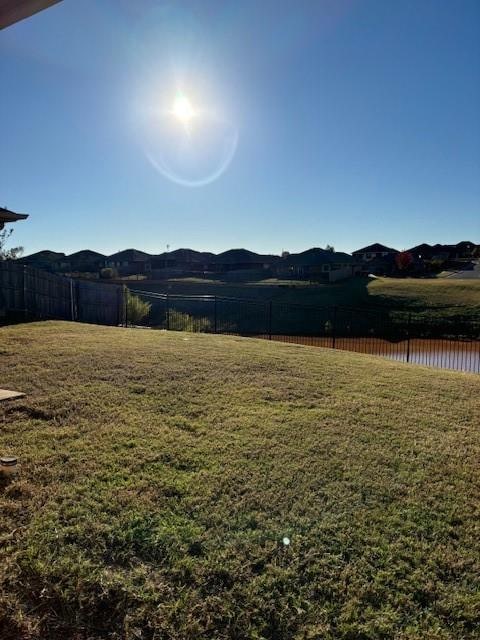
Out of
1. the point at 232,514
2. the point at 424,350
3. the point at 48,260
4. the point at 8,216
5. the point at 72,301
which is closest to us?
the point at 232,514

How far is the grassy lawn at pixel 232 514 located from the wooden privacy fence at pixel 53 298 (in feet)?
22.8

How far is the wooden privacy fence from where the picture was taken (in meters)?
11.2

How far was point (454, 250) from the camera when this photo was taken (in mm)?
65500

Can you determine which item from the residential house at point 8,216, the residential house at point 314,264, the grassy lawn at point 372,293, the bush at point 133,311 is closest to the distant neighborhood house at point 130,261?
the residential house at point 314,264

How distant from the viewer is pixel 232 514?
281cm

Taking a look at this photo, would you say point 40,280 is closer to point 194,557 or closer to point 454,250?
point 194,557

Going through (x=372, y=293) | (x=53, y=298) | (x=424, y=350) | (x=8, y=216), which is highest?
(x=8, y=216)

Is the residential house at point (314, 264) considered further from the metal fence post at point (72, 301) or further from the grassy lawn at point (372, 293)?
the metal fence post at point (72, 301)

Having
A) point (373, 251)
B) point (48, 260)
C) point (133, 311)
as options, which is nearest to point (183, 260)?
point (48, 260)

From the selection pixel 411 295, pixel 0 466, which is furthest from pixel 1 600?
pixel 411 295

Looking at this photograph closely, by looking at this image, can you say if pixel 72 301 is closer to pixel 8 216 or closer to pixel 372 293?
pixel 8 216

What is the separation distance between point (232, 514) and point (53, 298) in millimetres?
11704

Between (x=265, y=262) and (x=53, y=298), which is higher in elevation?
(x=265, y=262)

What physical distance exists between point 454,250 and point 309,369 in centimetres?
6751
